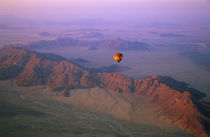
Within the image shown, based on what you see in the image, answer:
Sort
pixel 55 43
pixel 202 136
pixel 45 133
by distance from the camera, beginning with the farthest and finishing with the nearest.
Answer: pixel 55 43
pixel 202 136
pixel 45 133

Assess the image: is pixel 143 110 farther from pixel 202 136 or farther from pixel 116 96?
pixel 202 136

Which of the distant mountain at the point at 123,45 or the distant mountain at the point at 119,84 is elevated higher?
the distant mountain at the point at 123,45

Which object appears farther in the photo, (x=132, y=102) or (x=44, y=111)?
(x=132, y=102)

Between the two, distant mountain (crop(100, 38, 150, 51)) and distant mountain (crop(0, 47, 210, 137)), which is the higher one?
distant mountain (crop(100, 38, 150, 51))

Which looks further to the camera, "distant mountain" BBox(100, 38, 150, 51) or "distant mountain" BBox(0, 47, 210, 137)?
"distant mountain" BBox(100, 38, 150, 51)

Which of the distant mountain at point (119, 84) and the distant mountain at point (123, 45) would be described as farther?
the distant mountain at point (123, 45)

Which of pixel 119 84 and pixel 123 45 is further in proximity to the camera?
pixel 123 45

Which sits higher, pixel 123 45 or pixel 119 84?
pixel 123 45

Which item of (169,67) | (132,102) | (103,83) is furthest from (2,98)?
(169,67)
